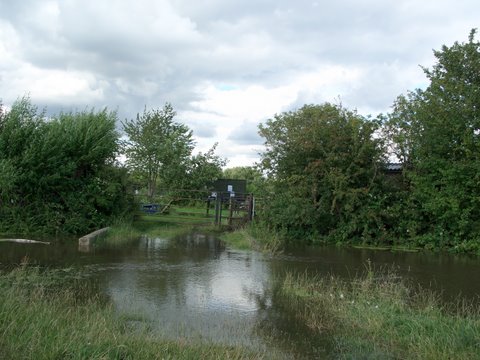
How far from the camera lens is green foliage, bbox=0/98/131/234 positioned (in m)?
18.3

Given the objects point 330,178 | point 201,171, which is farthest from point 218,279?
point 201,171

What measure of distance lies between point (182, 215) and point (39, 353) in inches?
849

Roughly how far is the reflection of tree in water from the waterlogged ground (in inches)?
0.6

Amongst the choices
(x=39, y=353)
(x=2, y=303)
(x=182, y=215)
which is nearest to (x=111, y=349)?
(x=39, y=353)

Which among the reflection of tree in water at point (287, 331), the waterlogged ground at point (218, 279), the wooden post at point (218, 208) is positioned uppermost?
the wooden post at point (218, 208)

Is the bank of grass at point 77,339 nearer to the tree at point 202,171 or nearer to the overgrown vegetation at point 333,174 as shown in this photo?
the overgrown vegetation at point 333,174

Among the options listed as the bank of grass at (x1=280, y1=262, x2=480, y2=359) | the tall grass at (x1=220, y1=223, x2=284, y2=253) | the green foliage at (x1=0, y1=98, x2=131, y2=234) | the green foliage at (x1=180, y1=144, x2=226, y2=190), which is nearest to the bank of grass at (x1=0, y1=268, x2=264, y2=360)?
the bank of grass at (x1=280, y1=262, x2=480, y2=359)

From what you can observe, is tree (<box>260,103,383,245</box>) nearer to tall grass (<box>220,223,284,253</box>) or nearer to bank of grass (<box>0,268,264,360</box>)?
tall grass (<box>220,223,284,253</box>)

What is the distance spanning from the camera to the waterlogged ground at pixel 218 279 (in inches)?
289

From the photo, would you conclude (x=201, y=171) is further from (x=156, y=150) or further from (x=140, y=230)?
(x=140, y=230)

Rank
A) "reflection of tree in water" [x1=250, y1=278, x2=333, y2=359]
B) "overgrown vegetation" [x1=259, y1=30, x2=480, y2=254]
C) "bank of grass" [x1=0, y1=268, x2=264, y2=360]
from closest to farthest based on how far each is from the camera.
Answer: "bank of grass" [x1=0, y1=268, x2=264, y2=360]
"reflection of tree in water" [x1=250, y1=278, x2=333, y2=359]
"overgrown vegetation" [x1=259, y1=30, x2=480, y2=254]

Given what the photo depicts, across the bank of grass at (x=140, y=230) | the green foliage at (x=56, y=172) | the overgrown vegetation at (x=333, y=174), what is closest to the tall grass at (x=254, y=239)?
the overgrown vegetation at (x=333, y=174)

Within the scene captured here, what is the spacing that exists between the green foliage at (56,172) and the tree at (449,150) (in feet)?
40.9

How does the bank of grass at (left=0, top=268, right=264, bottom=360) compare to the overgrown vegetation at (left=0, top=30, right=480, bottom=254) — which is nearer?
the bank of grass at (left=0, top=268, right=264, bottom=360)
